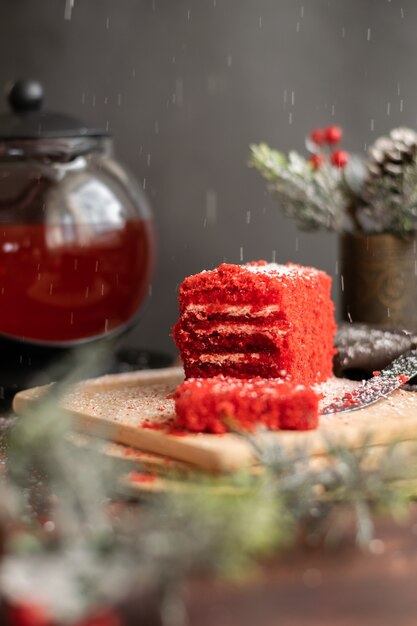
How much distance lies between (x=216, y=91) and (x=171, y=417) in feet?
4.68

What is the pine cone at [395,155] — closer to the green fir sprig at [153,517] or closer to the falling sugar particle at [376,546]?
the green fir sprig at [153,517]

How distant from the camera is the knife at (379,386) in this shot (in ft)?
4.61

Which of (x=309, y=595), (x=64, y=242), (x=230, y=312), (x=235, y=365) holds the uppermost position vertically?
(x=64, y=242)

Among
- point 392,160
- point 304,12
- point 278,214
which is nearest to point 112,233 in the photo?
point 392,160

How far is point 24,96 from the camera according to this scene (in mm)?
1808

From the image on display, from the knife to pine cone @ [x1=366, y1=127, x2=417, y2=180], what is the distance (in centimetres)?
57

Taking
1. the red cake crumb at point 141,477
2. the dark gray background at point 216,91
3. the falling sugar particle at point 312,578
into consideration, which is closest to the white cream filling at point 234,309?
the red cake crumb at point 141,477

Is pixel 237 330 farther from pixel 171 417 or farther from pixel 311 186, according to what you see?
pixel 311 186

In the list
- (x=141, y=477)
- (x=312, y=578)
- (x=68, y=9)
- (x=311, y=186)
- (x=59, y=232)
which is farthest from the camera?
(x=68, y=9)

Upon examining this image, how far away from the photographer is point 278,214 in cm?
265

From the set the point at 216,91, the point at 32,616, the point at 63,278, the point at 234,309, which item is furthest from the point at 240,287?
the point at 216,91

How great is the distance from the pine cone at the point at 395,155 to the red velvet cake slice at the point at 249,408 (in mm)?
969

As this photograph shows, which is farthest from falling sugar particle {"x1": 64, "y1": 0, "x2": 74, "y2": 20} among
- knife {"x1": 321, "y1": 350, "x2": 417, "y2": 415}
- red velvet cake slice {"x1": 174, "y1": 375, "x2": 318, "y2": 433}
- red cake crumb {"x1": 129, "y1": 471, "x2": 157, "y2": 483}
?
red cake crumb {"x1": 129, "y1": 471, "x2": 157, "y2": 483}

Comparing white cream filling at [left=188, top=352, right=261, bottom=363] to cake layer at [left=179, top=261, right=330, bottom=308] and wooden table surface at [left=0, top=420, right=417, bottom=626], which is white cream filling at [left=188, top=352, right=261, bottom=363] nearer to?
cake layer at [left=179, top=261, right=330, bottom=308]
